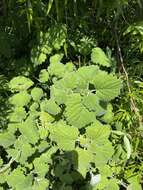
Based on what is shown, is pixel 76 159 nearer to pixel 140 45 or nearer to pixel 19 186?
pixel 19 186

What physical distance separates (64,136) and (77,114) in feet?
0.33

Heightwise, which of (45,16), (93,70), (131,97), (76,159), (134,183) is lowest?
(134,183)

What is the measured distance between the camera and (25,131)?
6.32 feet

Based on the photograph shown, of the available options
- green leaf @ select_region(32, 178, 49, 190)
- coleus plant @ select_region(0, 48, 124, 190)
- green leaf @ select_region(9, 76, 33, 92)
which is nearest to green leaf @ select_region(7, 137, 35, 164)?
coleus plant @ select_region(0, 48, 124, 190)

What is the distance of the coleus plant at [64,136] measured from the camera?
1.90 metres

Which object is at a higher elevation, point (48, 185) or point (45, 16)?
point (45, 16)

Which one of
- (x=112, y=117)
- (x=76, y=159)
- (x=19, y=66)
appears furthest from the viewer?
(x=19, y=66)

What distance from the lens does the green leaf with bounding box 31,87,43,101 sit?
6.62 feet

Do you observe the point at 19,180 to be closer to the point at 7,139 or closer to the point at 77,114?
the point at 7,139

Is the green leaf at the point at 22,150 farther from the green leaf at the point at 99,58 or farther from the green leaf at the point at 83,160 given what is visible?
the green leaf at the point at 99,58

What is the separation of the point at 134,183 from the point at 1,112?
0.64 meters

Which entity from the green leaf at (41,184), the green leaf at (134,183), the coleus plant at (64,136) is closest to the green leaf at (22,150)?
the coleus plant at (64,136)

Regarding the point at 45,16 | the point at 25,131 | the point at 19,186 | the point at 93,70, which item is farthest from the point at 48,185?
the point at 45,16

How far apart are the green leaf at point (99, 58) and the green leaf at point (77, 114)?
26cm
